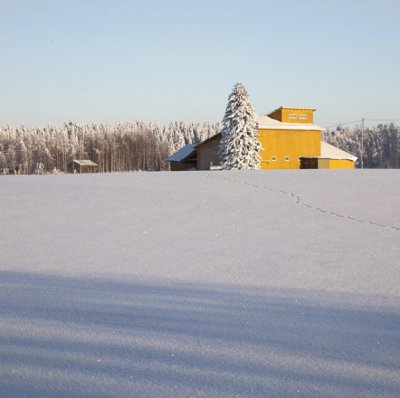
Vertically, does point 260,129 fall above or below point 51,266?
above

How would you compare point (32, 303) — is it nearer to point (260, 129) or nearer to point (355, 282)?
point (355, 282)

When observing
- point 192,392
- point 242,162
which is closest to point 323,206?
point 192,392

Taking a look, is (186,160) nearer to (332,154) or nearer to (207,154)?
(207,154)

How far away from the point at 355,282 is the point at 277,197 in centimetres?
881

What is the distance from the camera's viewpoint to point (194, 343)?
11.3ft

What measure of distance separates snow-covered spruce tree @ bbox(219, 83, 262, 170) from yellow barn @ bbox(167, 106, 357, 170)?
8.31 feet

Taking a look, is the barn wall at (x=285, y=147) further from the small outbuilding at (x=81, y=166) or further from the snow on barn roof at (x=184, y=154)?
the small outbuilding at (x=81, y=166)

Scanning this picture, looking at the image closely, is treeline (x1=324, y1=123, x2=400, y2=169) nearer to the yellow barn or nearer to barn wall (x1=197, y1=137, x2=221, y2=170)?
the yellow barn

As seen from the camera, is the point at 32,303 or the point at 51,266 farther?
the point at 51,266

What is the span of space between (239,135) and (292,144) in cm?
746

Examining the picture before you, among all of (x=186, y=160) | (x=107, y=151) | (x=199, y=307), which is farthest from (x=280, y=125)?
(x=107, y=151)

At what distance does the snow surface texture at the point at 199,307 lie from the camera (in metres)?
2.91

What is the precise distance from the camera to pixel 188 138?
463 ft

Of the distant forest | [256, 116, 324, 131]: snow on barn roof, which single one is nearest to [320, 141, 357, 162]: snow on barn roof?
[256, 116, 324, 131]: snow on barn roof
